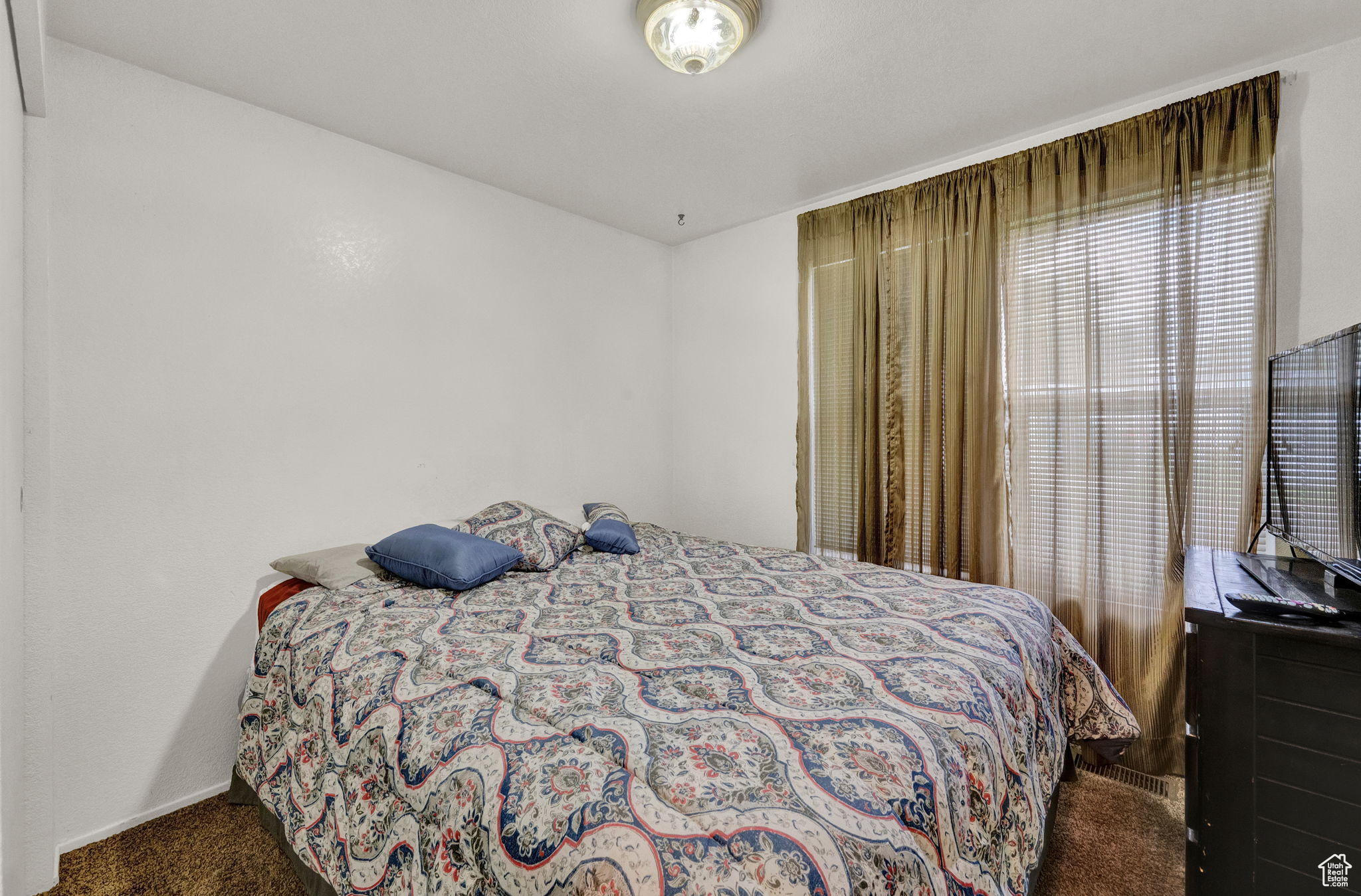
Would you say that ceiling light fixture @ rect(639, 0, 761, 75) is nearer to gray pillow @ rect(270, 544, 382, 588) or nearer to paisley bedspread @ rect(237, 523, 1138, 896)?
paisley bedspread @ rect(237, 523, 1138, 896)

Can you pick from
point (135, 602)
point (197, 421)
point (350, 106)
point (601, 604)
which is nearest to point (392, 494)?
point (197, 421)

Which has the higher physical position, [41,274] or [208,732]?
[41,274]

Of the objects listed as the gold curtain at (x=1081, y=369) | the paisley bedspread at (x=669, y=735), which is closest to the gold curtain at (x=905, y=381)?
the gold curtain at (x=1081, y=369)

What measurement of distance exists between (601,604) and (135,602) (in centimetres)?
168

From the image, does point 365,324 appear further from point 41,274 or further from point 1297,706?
point 1297,706

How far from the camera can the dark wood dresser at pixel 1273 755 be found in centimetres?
125

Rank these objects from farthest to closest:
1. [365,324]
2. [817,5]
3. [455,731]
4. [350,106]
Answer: [365,324]
[350,106]
[817,5]
[455,731]

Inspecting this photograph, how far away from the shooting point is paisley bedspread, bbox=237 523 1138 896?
0.90m

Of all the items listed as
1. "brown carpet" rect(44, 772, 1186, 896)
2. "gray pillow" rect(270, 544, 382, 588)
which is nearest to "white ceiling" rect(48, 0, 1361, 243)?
"gray pillow" rect(270, 544, 382, 588)

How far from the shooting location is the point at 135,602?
6.85ft

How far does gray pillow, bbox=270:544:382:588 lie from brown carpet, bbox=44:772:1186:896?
0.86 meters

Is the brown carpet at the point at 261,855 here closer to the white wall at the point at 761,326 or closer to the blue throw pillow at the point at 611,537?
the blue throw pillow at the point at 611,537

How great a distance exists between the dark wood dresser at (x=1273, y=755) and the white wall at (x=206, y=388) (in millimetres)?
2893

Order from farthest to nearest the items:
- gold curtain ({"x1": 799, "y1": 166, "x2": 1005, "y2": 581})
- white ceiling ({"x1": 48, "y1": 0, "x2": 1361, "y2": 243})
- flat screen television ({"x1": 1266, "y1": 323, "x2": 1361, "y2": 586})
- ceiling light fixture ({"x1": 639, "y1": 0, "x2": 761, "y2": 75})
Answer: gold curtain ({"x1": 799, "y1": 166, "x2": 1005, "y2": 581}), white ceiling ({"x1": 48, "y1": 0, "x2": 1361, "y2": 243}), ceiling light fixture ({"x1": 639, "y1": 0, "x2": 761, "y2": 75}), flat screen television ({"x1": 1266, "y1": 323, "x2": 1361, "y2": 586})
